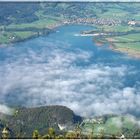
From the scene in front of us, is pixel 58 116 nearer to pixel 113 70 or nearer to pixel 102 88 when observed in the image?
pixel 102 88

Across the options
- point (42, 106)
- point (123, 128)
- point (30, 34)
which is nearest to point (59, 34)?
point (30, 34)

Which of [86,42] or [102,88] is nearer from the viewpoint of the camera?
[102,88]

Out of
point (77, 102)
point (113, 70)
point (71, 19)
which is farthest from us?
point (71, 19)

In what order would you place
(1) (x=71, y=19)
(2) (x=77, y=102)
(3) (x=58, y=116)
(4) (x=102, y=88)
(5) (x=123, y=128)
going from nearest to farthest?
(5) (x=123, y=128), (3) (x=58, y=116), (2) (x=77, y=102), (4) (x=102, y=88), (1) (x=71, y=19)

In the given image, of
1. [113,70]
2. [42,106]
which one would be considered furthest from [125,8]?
[42,106]

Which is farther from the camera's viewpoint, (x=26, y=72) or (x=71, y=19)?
(x=71, y=19)

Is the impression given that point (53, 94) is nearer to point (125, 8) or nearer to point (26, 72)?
point (26, 72)
